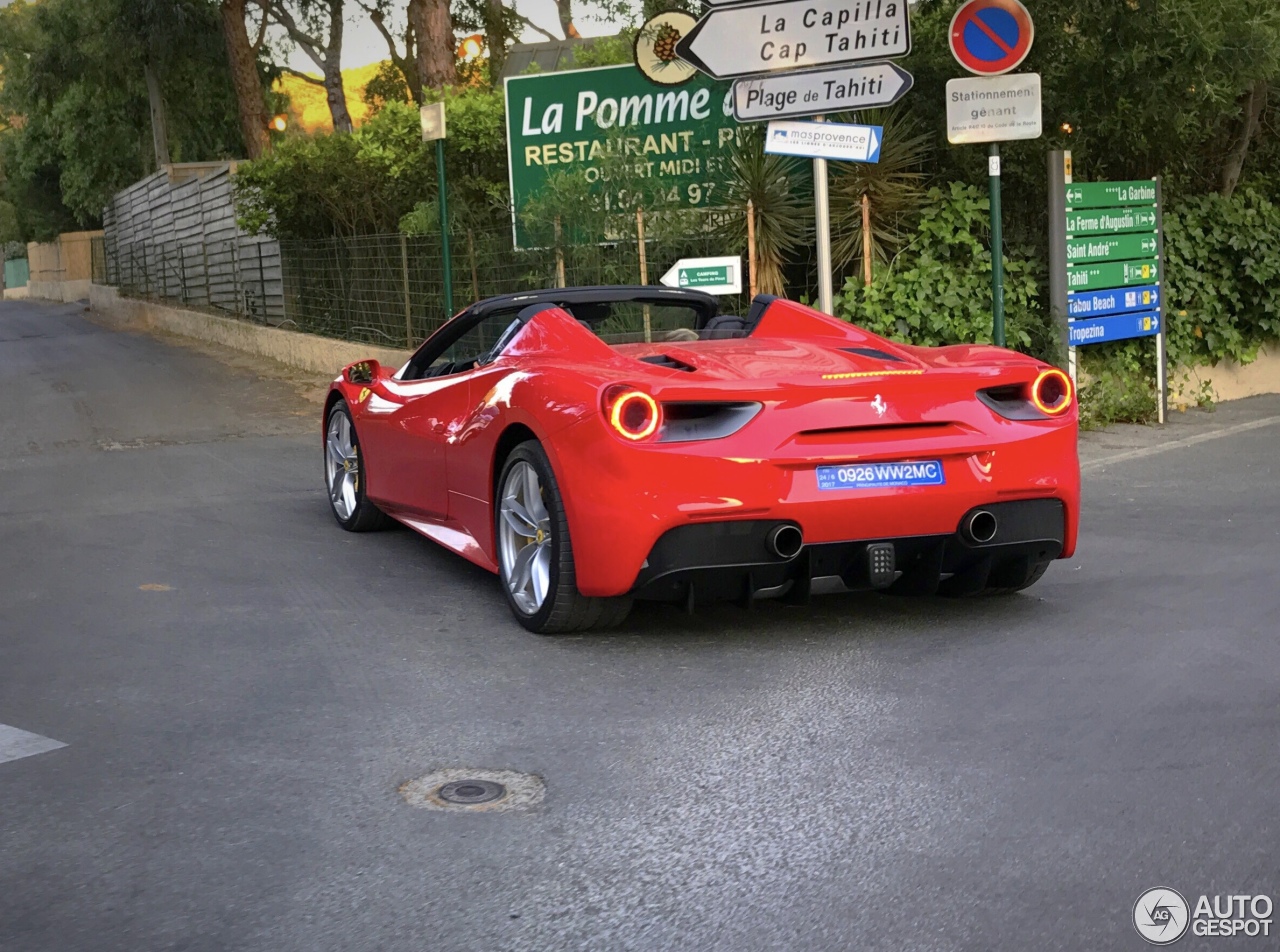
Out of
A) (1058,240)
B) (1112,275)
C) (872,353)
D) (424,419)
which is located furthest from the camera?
(1112,275)

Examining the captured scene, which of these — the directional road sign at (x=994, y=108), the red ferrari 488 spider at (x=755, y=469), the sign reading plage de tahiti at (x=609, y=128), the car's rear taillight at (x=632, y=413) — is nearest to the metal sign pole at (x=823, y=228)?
the directional road sign at (x=994, y=108)

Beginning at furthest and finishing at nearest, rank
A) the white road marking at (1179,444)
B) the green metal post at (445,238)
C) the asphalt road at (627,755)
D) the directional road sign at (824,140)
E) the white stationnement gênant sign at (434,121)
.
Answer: the green metal post at (445,238) → the white stationnement gênant sign at (434,121) → the white road marking at (1179,444) → the directional road sign at (824,140) → the asphalt road at (627,755)

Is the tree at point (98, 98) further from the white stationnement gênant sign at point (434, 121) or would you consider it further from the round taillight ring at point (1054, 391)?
the round taillight ring at point (1054, 391)

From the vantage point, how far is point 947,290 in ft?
40.8

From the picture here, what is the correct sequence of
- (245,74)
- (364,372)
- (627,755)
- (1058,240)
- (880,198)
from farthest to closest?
(245,74) < (880,198) < (1058,240) < (364,372) < (627,755)

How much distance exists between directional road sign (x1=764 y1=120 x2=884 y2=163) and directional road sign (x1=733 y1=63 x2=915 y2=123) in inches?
5.8

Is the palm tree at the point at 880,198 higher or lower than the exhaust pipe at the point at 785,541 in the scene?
higher

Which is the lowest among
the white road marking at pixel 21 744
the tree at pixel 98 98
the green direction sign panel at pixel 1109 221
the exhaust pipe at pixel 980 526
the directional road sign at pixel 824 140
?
the white road marking at pixel 21 744

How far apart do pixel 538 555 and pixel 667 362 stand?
33.1 inches

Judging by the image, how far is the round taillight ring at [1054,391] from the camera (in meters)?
5.80

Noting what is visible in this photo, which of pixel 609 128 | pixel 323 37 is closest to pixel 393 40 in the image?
pixel 323 37

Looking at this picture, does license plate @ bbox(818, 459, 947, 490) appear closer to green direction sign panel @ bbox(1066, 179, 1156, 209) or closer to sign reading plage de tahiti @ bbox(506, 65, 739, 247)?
green direction sign panel @ bbox(1066, 179, 1156, 209)

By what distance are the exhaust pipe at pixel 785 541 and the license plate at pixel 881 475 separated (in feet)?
0.58

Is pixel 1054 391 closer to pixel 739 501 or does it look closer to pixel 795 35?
pixel 739 501
